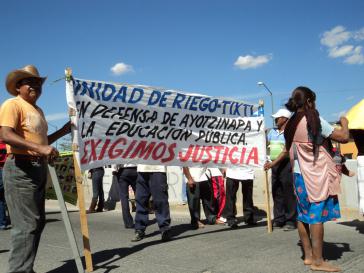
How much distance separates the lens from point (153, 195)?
6414 mm

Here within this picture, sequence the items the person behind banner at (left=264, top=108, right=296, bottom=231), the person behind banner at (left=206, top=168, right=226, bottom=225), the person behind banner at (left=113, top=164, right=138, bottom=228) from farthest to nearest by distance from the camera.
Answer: the person behind banner at (left=206, top=168, right=226, bottom=225)
the person behind banner at (left=113, top=164, right=138, bottom=228)
the person behind banner at (left=264, top=108, right=296, bottom=231)

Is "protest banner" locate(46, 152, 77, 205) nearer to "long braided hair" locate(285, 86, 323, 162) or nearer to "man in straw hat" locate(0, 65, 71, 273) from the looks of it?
"man in straw hat" locate(0, 65, 71, 273)

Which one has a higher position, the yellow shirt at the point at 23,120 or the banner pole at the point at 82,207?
the yellow shirt at the point at 23,120

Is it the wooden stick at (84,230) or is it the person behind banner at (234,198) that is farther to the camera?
the person behind banner at (234,198)

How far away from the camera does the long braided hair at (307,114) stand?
4270 millimetres

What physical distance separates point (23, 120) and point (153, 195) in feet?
9.31

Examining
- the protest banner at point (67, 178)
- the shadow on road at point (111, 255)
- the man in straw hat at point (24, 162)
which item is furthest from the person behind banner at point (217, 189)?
the man in straw hat at point (24, 162)

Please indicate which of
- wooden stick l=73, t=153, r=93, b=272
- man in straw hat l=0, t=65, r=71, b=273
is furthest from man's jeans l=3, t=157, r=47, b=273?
wooden stick l=73, t=153, r=93, b=272

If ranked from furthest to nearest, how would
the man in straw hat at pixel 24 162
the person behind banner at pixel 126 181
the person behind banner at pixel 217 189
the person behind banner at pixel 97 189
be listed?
1. the person behind banner at pixel 97 189
2. the person behind banner at pixel 217 189
3. the person behind banner at pixel 126 181
4. the man in straw hat at pixel 24 162

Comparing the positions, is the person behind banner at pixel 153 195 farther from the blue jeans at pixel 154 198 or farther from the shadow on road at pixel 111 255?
the shadow on road at pixel 111 255

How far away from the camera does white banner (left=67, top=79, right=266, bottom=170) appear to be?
16.9 feet

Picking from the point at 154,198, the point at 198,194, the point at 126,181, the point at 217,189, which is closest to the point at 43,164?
the point at 154,198

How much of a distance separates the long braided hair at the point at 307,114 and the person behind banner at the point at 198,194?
320cm

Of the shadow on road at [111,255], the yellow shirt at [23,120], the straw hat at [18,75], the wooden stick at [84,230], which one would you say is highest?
the straw hat at [18,75]
